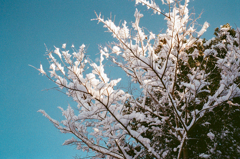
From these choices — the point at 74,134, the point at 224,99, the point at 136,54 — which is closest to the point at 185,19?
the point at 136,54

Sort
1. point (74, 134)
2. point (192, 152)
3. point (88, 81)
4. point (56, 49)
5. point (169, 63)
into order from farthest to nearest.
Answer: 1. point (192, 152)
2. point (74, 134)
3. point (56, 49)
4. point (169, 63)
5. point (88, 81)

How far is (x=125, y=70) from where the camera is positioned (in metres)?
4.50

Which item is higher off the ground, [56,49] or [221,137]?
[56,49]

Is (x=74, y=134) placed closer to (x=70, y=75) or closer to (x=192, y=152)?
(x=70, y=75)

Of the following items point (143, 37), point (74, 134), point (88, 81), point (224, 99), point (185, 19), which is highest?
point (143, 37)

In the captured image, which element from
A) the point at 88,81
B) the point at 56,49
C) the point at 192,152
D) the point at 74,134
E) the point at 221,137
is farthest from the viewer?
the point at 192,152

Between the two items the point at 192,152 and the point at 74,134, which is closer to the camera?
the point at 74,134

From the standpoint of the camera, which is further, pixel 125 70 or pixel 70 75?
pixel 125 70

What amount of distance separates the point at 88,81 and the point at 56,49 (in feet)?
3.45

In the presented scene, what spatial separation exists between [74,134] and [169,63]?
8.10 ft

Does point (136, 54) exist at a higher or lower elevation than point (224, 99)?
higher

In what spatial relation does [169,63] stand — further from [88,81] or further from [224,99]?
[88,81]

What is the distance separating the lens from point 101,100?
2.18m

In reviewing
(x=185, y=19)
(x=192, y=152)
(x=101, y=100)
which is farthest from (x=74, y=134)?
(x=192, y=152)
